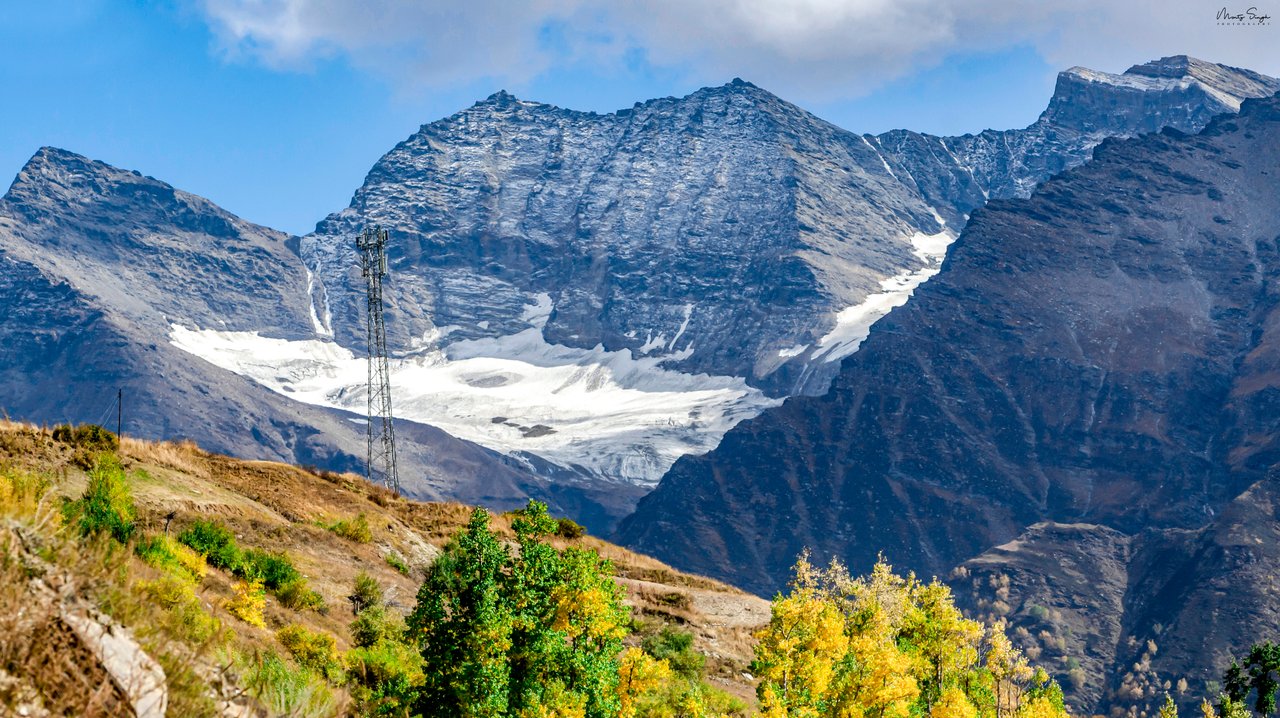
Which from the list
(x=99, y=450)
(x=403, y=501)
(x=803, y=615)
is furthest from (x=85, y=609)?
(x=403, y=501)

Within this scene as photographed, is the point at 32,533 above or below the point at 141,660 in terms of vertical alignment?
→ above

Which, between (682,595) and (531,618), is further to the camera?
(682,595)

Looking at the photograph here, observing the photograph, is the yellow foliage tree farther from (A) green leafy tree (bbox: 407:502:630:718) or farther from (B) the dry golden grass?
(B) the dry golden grass

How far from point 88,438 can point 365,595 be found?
40.5ft

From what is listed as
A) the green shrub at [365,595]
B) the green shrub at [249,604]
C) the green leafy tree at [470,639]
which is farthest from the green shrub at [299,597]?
the green leafy tree at [470,639]

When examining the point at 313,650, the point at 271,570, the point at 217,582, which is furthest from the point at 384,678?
the point at 271,570

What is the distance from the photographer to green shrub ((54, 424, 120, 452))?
4400 centimetres

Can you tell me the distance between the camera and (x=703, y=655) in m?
49.9

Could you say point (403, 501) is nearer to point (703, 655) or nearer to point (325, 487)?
point (325, 487)

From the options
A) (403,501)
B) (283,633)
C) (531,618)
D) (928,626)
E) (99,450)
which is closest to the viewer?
(531,618)

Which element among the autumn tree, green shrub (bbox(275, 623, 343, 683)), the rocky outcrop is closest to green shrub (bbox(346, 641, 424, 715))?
green shrub (bbox(275, 623, 343, 683))

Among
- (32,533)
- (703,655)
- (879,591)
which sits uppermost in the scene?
(32,533)

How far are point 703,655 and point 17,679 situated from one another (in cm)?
4026

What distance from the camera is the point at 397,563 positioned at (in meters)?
49.8
